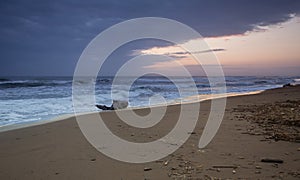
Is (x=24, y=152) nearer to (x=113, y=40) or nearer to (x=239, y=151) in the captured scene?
(x=239, y=151)

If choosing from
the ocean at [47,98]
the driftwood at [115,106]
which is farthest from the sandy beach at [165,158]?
the driftwood at [115,106]

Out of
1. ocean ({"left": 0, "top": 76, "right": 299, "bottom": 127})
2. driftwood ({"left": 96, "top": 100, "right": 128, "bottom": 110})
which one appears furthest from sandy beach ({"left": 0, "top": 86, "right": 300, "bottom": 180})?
driftwood ({"left": 96, "top": 100, "right": 128, "bottom": 110})

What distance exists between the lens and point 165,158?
3.61m

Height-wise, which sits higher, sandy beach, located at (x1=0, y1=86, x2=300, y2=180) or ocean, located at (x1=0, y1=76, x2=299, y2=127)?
ocean, located at (x1=0, y1=76, x2=299, y2=127)

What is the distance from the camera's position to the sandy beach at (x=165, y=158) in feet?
9.91

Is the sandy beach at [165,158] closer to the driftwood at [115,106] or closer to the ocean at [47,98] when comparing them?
the ocean at [47,98]

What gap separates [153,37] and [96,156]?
5740 millimetres

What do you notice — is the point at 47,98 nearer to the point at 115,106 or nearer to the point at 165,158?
the point at 115,106

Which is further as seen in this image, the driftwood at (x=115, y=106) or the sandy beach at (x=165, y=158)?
the driftwood at (x=115, y=106)

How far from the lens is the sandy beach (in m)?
3.02

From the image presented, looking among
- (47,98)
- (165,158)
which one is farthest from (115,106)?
(165,158)

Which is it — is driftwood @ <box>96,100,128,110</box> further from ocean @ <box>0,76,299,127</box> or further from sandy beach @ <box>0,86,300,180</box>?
sandy beach @ <box>0,86,300,180</box>

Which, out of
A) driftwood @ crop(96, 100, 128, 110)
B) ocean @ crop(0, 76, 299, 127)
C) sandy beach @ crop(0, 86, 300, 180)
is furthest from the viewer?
driftwood @ crop(96, 100, 128, 110)

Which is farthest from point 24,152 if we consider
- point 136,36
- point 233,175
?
point 136,36
